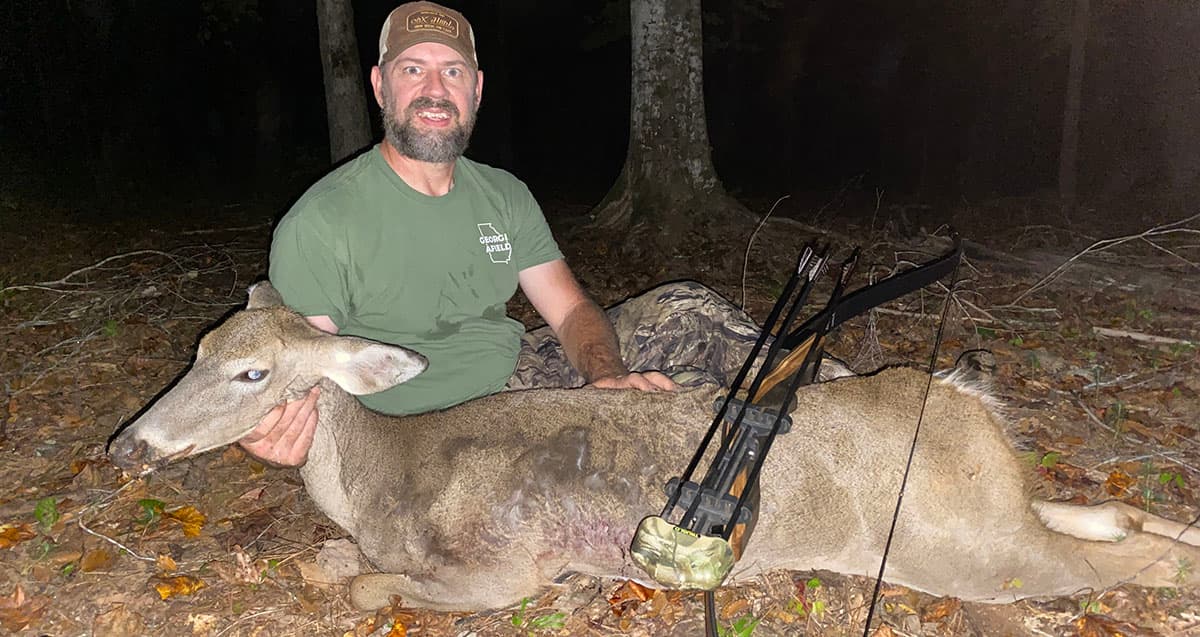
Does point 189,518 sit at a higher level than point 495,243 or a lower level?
lower

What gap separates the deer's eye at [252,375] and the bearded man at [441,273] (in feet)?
0.53

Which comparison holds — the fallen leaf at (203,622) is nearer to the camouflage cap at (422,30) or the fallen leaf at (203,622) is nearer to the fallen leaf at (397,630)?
the fallen leaf at (397,630)

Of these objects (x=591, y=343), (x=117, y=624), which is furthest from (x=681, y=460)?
(x=117, y=624)

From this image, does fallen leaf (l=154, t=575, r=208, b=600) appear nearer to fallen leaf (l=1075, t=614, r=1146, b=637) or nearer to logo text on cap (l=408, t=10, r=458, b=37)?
logo text on cap (l=408, t=10, r=458, b=37)

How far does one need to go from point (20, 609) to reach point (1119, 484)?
4854 millimetres

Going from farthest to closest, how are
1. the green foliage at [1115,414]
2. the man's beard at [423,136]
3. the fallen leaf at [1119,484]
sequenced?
the green foliage at [1115,414]
the fallen leaf at [1119,484]
the man's beard at [423,136]

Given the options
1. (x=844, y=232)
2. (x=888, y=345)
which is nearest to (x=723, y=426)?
(x=888, y=345)

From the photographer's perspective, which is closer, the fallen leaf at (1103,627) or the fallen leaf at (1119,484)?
the fallen leaf at (1103,627)

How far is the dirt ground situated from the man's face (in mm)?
1763

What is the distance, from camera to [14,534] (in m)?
3.91

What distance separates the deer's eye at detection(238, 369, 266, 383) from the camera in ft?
9.87

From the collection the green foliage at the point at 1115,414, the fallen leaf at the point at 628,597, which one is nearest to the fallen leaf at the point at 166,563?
the fallen leaf at the point at 628,597

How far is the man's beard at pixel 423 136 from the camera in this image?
141 inches

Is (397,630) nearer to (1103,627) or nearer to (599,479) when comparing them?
(599,479)
